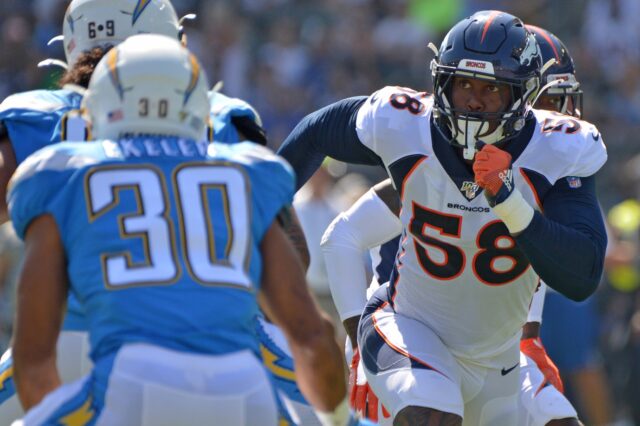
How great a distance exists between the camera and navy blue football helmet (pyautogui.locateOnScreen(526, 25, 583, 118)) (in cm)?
587

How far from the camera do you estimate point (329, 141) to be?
5.16m

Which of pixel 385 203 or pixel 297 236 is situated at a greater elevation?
pixel 297 236

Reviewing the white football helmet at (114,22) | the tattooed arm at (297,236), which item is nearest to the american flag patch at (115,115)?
the tattooed arm at (297,236)

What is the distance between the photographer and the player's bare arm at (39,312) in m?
3.37

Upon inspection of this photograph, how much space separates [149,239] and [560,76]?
9.82 ft

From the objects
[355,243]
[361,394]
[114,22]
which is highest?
[114,22]

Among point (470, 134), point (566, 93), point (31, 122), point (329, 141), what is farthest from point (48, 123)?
point (566, 93)

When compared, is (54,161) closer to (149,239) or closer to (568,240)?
(149,239)

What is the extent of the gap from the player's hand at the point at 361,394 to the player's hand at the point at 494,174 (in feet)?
3.61

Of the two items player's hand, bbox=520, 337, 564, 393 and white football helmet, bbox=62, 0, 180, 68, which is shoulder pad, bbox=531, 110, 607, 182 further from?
white football helmet, bbox=62, 0, 180, 68

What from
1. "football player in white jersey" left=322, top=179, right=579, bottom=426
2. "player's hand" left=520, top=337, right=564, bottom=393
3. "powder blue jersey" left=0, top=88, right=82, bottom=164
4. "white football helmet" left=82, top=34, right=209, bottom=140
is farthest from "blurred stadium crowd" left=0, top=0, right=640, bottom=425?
"white football helmet" left=82, top=34, right=209, bottom=140

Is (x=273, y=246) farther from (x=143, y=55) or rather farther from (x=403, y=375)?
(x=403, y=375)

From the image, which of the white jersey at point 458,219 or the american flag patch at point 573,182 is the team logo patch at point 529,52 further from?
the american flag patch at point 573,182

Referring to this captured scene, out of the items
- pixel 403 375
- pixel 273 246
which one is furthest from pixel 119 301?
pixel 403 375
